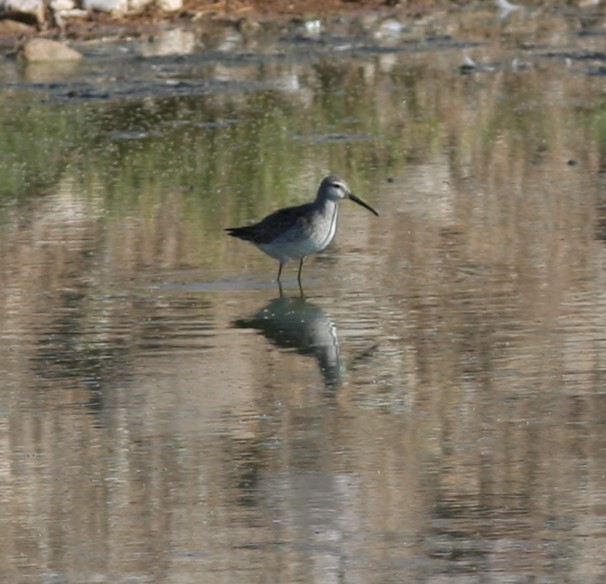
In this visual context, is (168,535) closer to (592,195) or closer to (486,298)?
(486,298)

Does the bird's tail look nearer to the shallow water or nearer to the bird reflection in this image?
the shallow water

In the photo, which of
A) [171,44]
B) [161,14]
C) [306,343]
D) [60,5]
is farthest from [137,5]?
[306,343]

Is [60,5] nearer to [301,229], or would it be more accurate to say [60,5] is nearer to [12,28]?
[12,28]

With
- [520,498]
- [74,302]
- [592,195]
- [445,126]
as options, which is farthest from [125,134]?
[520,498]

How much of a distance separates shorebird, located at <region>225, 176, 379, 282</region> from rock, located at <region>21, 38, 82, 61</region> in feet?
38.8

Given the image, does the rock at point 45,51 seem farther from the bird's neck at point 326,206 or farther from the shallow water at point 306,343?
the bird's neck at point 326,206

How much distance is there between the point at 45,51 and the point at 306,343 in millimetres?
14352

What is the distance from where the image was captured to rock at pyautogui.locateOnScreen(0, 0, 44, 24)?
26156 millimetres

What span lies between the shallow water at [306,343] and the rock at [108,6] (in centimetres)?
602

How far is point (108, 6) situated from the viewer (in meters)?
26.9

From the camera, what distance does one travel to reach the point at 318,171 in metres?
16.2

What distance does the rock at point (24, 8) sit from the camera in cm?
2616

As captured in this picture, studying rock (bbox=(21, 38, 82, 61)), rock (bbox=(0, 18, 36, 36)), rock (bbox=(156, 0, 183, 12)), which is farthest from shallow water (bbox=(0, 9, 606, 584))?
rock (bbox=(156, 0, 183, 12))

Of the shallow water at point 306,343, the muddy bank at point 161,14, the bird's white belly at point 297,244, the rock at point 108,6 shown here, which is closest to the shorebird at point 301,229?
the bird's white belly at point 297,244
